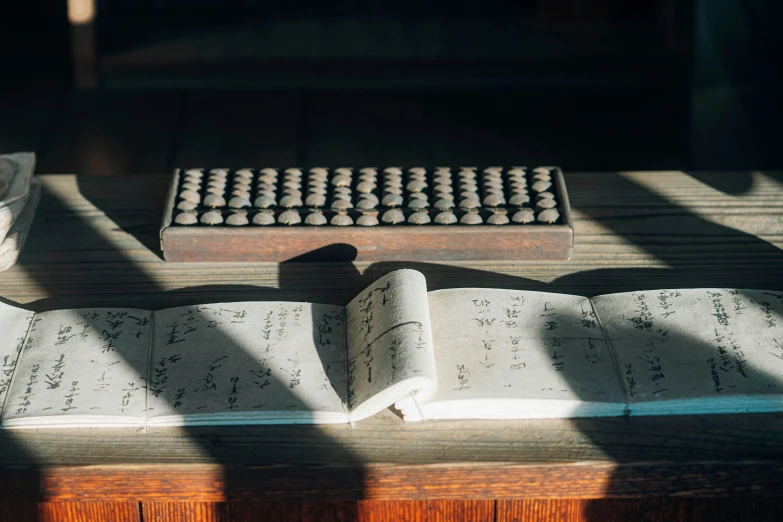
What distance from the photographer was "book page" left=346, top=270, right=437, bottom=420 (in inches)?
43.3

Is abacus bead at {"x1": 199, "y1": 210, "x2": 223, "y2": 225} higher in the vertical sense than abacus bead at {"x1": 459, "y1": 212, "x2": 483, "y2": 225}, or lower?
lower

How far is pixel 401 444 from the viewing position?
1120 mm

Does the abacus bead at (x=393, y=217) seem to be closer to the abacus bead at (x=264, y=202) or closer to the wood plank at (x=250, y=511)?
the abacus bead at (x=264, y=202)

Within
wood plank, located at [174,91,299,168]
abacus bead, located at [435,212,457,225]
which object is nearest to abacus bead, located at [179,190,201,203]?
abacus bead, located at [435,212,457,225]

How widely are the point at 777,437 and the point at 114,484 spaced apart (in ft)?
2.47

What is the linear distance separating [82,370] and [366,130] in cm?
195

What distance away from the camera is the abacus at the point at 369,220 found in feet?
4.56

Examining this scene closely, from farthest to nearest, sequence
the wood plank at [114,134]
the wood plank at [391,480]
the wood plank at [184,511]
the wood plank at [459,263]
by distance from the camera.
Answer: the wood plank at [114,134] < the wood plank at [459,263] < the wood plank at [184,511] < the wood plank at [391,480]

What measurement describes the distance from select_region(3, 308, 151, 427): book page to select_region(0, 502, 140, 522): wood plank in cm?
14

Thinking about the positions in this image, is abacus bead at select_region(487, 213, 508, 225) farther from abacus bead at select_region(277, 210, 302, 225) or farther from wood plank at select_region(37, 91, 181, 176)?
wood plank at select_region(37, 91, 181, 176)

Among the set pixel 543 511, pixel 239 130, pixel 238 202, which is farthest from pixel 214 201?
pixel 239 130

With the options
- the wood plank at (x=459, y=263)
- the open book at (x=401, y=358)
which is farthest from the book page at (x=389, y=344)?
the wood plank at (x=459, y=263)

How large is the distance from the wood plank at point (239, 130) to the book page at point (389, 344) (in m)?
1.61

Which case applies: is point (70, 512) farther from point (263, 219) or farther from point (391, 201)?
point (391, 201)
